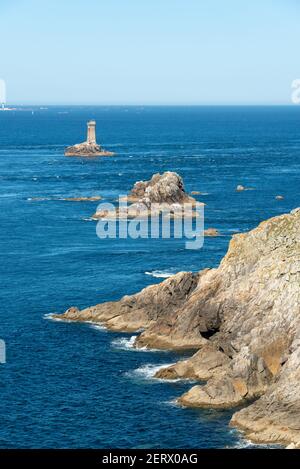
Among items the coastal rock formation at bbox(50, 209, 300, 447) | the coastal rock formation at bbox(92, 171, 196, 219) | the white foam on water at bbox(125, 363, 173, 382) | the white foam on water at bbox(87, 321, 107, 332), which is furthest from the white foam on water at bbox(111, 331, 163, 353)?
the coastal rock formation at bbox(92, 171, 196, 219)

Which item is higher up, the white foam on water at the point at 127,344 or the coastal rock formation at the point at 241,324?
the coastal rock formation at the point at 241,324

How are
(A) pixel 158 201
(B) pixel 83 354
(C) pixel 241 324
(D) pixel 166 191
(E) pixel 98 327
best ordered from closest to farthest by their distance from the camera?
(C) pixel 241 324
(B) pixel 83 354
(E) pixel 98 327
(D) pixel 166 191
(A) pixel 158 201

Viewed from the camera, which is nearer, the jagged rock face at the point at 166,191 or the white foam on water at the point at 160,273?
the white foam on water at the point at 160,273

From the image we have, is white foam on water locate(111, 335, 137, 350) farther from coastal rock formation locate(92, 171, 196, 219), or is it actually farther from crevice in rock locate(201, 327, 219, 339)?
coastal rock formation locate(92, 171, 196, 219)

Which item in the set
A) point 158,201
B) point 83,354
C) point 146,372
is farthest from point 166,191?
point 146,372

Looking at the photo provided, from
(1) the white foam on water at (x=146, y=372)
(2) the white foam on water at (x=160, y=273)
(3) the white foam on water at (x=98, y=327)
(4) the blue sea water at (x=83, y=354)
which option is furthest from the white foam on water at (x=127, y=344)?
(2) the white foam on water at (x=160, y=273)

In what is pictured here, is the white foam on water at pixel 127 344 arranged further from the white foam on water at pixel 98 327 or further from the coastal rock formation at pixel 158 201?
→ the coastal rock formation at pixel 158 201

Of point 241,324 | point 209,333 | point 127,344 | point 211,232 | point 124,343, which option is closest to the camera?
point 241,324

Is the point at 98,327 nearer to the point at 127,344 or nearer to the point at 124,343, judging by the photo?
the point at 124,343
